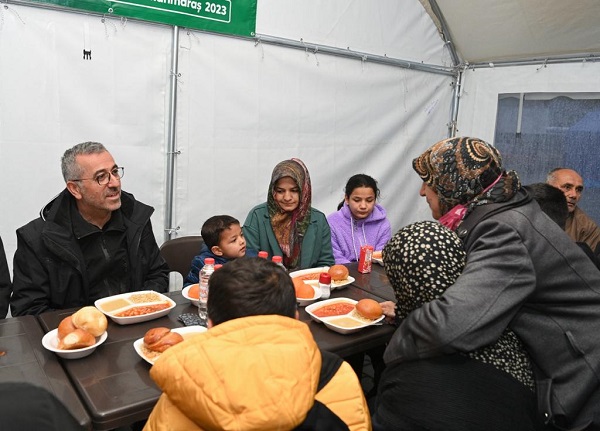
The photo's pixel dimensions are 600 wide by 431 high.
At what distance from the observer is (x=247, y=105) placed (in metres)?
4.04

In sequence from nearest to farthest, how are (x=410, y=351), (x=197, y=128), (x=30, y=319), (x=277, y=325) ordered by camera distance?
(x=277, y=325) → (x=410, y=351) → (x=30, y=319) → (x=197, y=128)

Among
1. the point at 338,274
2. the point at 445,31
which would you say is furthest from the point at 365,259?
the point at 445,31

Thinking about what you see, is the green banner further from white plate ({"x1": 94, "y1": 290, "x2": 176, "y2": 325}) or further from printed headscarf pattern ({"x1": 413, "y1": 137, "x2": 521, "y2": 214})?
printed headscarf pattern ({"x1": 413, "y1": 137, "x2": 521, "y2": 214})

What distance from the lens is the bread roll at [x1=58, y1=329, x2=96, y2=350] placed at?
170 cm

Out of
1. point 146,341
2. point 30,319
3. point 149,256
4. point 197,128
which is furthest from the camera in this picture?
point 197,128

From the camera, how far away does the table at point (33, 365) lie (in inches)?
57.3

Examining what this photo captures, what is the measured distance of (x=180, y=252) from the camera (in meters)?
3.34

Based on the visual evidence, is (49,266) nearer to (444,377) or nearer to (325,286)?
(325,286)

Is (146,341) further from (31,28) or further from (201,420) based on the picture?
(31,28)

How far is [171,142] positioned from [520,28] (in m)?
3.56

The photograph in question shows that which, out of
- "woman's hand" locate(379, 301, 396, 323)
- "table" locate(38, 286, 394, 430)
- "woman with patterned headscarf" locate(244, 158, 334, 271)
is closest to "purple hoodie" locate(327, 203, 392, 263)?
"woman with patterned headscarf" locate(244, 158, 334, 271)

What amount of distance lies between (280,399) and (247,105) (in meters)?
3.34

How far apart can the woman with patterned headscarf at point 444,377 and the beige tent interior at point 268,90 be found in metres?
2.51

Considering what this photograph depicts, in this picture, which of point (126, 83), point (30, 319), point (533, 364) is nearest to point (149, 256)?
point (30, 319)
